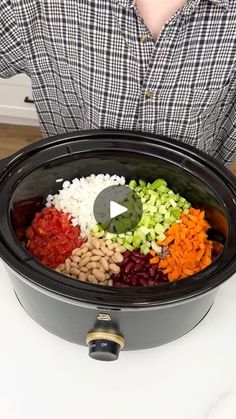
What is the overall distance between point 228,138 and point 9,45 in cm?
55

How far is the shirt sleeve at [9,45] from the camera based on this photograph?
1.00 meters

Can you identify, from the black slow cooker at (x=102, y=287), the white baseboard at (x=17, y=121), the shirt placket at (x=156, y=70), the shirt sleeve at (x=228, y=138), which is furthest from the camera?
the white baseboard at (x=17, y=121)

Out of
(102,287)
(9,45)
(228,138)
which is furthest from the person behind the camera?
(228,138)

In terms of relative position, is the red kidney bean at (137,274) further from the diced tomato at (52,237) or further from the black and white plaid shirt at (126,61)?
the black and white plaid shirt at (126,61)

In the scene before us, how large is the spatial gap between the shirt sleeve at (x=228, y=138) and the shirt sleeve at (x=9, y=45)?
1.55ft

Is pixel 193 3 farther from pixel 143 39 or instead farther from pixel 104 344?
pixel 104 344

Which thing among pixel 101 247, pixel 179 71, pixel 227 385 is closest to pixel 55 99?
pixel 179 71

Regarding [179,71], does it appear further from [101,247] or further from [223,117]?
[101,247]

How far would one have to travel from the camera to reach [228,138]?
1220mm

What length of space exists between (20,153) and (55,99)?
34 centimetres

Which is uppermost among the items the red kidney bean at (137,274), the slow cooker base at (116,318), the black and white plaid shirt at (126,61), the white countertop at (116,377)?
the black and white plaid shirt at (126,61)

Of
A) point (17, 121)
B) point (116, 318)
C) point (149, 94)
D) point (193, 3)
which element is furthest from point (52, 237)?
point (17, 121)

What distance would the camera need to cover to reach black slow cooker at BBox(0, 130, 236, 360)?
70cm

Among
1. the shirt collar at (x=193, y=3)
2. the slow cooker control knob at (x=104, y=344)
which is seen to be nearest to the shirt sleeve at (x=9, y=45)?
the shirt collar at (x=193, y=3)
